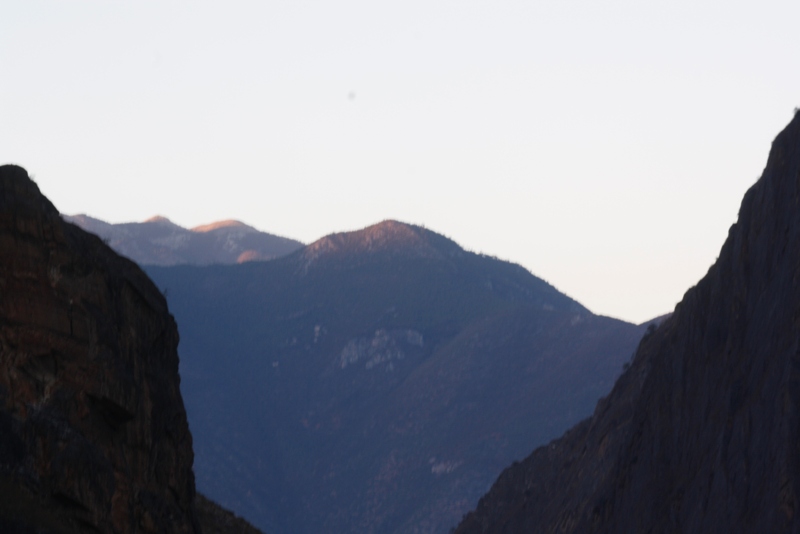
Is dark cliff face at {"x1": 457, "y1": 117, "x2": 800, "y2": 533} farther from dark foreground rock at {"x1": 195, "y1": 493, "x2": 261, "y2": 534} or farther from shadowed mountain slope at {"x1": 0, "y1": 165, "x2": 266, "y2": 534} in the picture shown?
shadowed mountain slope at {"x1": 0, "y1": 165, "x2": 266, "y2": 534}

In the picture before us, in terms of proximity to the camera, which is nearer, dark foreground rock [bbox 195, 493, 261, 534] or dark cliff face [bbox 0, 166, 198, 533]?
dark cliff face [bbox 0, 166, 198, 533]

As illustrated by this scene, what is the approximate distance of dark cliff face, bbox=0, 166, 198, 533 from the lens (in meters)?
22.8

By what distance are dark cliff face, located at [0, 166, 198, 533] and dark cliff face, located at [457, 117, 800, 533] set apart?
16.8 meters

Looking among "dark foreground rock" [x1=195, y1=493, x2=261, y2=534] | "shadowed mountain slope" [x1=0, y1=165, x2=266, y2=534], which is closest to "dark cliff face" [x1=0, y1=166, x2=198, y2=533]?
"shadowed mountain slope" [x1=0, y1=165, x2=266, y2=534]

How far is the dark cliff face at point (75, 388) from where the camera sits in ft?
74.9

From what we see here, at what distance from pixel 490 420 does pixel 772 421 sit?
158324 millimetres

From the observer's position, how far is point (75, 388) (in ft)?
81.3

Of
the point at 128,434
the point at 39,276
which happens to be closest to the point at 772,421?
the point at 128,434

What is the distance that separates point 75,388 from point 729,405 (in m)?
25.1

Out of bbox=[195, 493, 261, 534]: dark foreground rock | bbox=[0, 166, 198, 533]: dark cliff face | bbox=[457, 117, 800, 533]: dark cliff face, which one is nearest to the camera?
bbox=[0, 166, 198, 533]: dark cliff face

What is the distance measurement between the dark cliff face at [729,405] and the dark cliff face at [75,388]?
55.1 feet

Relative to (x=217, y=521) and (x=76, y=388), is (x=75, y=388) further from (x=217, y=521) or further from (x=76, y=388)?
(x=217, y=521)

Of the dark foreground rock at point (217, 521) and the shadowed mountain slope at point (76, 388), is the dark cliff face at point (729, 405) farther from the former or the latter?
the shadowed mountain slope at point (76, 388)

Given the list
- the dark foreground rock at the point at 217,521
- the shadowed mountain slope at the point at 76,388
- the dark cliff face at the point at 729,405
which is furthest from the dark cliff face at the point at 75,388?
the dark cliff face at the point at 729,405
